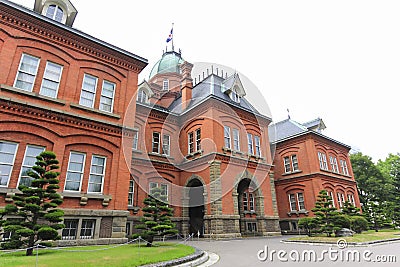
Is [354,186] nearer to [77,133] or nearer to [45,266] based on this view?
[77,133]

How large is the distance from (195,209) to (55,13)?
1599 centimetres

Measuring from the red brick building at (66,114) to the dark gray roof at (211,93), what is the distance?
7.93 m

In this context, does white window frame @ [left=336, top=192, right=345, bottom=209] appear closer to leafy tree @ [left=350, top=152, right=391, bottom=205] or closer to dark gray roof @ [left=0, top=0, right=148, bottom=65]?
leafy tree @ [left=350, top=152, right=391, bottom=205]

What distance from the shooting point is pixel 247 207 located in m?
20.8

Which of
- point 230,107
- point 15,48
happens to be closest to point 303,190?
point 230,107

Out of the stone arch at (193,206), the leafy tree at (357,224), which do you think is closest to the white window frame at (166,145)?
the stone arch at (193,206)

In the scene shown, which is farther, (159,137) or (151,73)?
(151,73)

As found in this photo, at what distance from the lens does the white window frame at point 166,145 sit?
797 inches

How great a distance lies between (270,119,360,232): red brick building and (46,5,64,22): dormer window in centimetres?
2282

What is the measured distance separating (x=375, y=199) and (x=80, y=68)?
3798 cm

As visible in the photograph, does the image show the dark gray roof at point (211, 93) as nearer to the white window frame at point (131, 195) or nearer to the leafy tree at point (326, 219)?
the white window frame at point (131, 195)

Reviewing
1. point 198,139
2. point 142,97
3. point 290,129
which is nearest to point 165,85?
point 142,97

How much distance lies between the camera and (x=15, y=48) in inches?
452

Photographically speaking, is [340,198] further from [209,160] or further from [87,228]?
[87,228]
